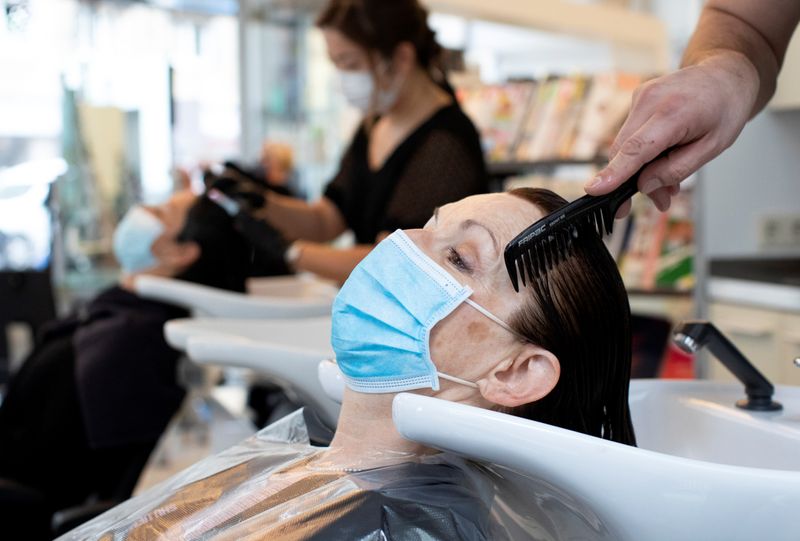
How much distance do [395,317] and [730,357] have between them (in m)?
0.46

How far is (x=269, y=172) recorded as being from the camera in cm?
426

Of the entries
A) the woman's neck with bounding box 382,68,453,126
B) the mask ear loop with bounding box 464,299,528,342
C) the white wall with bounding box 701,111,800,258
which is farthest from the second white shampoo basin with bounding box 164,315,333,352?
the white wall with bounding box 701,111,800,258

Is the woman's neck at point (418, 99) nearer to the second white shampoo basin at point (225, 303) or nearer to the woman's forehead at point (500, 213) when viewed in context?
the second white shampoo basin at point (225, 303)

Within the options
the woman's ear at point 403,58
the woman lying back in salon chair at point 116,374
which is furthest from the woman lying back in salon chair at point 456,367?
the woman lying back in salon chair at point 116,374

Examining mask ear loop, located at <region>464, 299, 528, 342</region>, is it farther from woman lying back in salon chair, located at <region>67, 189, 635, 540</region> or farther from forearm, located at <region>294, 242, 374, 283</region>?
forearm, located at <region>294, 242, 374, 283</region>

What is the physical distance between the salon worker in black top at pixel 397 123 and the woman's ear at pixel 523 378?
98cm

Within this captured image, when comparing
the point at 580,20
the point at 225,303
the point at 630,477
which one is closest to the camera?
the point at 630,477

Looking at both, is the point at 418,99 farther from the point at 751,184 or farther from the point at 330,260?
the point at 751,184

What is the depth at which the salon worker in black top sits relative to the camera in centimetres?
208

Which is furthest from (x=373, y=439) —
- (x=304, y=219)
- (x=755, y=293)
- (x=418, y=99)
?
(x=755, y=293)

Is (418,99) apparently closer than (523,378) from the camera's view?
No

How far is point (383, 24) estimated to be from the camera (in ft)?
7.13

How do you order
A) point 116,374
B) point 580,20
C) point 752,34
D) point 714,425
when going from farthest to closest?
point 580,20 < point 116,374 < point 752,34 < point 714,425

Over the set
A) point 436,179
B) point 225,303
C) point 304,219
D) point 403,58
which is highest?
point 403,58
